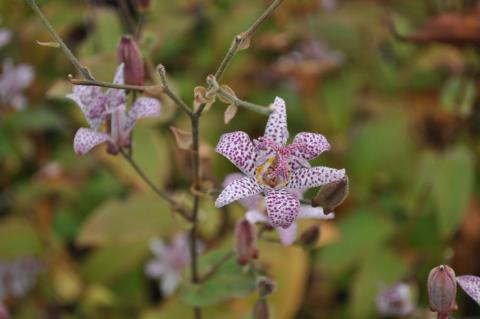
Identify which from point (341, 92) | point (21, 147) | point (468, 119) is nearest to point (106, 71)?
point (21, 147)

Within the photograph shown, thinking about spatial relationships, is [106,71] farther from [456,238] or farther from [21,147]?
[456,238]

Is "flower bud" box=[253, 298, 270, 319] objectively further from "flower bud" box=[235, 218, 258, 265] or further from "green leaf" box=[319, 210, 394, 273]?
"green leaf" box=[319, 210, 394, 273]

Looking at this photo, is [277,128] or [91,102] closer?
[277,128]

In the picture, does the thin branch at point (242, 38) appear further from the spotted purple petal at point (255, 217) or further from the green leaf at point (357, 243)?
the green leaf at point (357, 243)

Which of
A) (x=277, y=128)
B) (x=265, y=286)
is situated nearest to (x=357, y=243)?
(x=265, y=286)

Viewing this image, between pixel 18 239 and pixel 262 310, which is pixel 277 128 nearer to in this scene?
pixel 262 310

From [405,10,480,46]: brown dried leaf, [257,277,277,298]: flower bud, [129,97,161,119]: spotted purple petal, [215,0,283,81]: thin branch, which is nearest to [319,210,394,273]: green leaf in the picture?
[405,10,480,46]: brown dried leaf

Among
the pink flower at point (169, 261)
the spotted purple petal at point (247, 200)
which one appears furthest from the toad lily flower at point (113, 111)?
the pink flower at point (169, 261)
